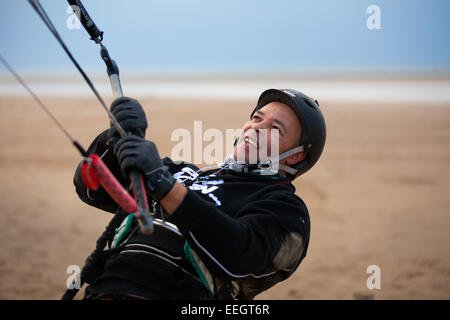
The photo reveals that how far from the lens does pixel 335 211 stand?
7.65 m

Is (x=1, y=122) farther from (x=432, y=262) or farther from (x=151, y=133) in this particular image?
(x=432, y=262)

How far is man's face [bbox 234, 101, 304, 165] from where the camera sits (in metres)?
2.59

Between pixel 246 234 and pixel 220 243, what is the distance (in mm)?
131

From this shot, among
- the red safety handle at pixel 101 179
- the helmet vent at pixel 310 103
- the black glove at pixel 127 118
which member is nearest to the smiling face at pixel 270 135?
the helmet vent at pixel 310 103

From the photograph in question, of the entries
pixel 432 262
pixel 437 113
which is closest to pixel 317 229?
pixel 432 262

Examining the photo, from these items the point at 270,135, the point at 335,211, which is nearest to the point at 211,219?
the point at 270,135

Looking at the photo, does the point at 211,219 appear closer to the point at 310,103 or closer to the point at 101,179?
the point at 101,179

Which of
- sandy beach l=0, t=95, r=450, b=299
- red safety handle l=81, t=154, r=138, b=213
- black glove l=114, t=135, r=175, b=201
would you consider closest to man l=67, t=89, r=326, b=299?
black glove l=114, t=135, r=175, b=201

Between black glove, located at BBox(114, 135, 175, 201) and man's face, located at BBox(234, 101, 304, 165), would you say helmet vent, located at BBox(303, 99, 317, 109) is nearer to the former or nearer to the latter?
man's face, located at BBox(234, 101, 304, 165)

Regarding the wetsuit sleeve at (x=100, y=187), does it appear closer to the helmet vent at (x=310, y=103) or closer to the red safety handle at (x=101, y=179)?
the red safety handle at (x=101, y=179)

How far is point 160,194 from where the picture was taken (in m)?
1.85

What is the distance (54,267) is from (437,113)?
15413 millimetres

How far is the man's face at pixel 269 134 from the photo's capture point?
8.50 ft

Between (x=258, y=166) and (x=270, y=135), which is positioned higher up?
(x=270, y=135)
